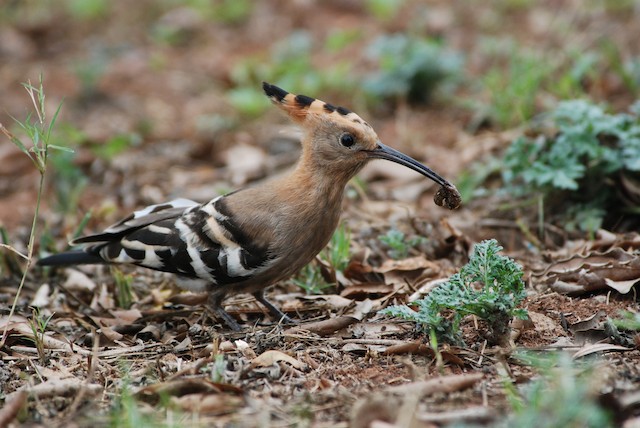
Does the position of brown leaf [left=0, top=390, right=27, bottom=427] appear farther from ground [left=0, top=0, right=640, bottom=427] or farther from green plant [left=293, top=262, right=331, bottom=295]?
green plant [left=293, top=262, right=331, bottom=295]

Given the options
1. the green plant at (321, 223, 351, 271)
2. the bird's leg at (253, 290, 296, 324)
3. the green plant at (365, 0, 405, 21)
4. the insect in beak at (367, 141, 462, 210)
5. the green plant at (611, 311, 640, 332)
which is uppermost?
the green plant at (365, 0, 405, 21)

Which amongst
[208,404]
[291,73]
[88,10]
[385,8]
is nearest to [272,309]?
[208,404]

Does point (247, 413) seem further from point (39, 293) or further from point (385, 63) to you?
point (385, 63)

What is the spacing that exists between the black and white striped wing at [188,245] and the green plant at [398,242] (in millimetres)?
751

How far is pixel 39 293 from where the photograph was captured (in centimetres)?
447

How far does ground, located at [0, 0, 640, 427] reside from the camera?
2.85m

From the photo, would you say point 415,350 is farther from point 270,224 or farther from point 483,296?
point 270,224

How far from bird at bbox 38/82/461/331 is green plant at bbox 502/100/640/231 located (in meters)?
0.81

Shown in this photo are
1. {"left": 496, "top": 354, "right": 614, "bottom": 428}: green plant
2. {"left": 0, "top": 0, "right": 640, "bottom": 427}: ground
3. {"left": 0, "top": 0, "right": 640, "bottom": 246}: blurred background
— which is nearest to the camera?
{"left": 496, "top": 354, "right": 614, "bottom": 428}: green plant

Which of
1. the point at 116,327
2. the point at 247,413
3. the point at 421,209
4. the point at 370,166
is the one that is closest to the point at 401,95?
the point at 370,166

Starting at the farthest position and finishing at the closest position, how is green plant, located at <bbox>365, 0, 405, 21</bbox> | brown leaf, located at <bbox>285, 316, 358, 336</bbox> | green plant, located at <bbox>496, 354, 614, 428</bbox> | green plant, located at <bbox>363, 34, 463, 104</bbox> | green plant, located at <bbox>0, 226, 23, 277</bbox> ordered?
green plant, located at <bbox>365, 0, 405, 21</bbox> < green plant, located at <bbox>363, 34, 463, 104</bbox> < green plant, located at <bbox>0, 226, 23, 277</bbox> < brown leaf, located at <bbox>285, 316, 358, 336</bbox> < green plant, located at <bbox>496, 354, 614, 428</bbox>

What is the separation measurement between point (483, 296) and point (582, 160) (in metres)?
1.76

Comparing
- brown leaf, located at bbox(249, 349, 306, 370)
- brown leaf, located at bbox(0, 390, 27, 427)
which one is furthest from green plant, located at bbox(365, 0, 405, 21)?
brown leaf, located at bbox(0, 390, 27, 427)

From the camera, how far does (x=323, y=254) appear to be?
4.38 metres
